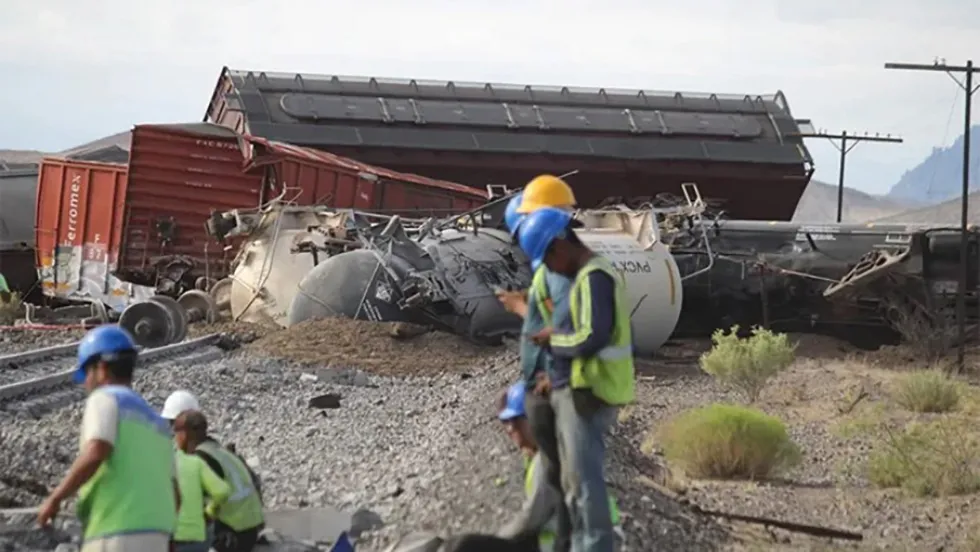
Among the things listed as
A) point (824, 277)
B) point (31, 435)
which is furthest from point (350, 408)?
point (824, 277)

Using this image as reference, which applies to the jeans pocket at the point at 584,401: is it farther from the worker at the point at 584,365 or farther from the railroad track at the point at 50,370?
the railroad track at the point at 50,370

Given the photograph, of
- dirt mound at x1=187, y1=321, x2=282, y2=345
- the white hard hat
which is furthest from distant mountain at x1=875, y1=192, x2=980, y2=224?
the white hard hat

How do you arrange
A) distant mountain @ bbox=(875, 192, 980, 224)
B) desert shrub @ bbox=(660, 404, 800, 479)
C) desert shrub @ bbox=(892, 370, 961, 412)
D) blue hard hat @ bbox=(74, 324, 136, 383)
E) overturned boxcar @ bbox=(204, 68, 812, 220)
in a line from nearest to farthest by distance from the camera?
blue hard hat @ bbox=(74, 324, 136, 383) → desert shrub @ bbox=(660, 404, 800, 479) → desert shrub @ bbox=(892, 370, 961, 412) → overturned boxcar @ bbox=(204, 68, 812, 220) → distant mountain @ bbox=(875, 192, 980, 224)

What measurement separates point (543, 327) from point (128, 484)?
6.06 feet

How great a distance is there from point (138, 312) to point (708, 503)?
10806 millimetres

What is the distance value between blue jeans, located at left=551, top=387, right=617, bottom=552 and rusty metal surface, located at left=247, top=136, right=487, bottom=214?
17.0 metres

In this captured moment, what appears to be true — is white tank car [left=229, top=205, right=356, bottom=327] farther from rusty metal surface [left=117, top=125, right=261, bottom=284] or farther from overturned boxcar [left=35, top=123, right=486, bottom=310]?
rusty metal surface [left=117, top=125, right=261, bottom=284]

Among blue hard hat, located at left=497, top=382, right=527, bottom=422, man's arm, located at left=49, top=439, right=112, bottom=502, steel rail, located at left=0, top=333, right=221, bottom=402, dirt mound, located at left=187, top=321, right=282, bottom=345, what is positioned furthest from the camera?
dirt mound, located at left=187, top=321, right=282, bottom=345

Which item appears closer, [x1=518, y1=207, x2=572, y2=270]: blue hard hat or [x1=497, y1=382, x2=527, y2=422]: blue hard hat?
[x1=518, y1=207, x2=572, y2=270]: blue hard hat

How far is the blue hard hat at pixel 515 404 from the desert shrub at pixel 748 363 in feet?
36.2

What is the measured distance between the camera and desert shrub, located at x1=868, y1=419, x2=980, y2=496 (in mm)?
10664

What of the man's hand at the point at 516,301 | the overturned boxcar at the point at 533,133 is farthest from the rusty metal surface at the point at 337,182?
the man's hand at the point at 516,301

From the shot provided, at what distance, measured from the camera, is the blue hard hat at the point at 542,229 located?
19.0 ft

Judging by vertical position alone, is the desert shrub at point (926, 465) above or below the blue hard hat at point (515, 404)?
below
